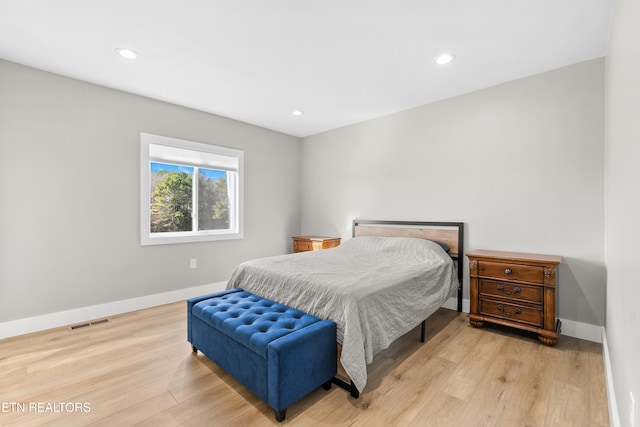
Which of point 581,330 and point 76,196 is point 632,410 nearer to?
Answer: point 581,330

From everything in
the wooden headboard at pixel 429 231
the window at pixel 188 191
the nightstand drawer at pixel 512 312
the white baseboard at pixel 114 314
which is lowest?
the white baseboard at pixel 114 314

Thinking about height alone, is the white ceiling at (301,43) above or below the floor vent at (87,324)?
above

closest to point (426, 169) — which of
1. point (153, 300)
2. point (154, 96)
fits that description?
point (154, 96)

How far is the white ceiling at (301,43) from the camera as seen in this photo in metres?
1.88

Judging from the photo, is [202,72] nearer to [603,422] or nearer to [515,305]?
[515,305]

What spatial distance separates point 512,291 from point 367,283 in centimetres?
147

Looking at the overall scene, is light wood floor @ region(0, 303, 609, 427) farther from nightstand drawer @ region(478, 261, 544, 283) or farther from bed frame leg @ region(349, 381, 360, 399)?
nightstand drawer @ region(478, 261, 544, 283)

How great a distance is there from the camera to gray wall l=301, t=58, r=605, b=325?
2502 mm

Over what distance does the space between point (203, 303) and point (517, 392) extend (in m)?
2.24

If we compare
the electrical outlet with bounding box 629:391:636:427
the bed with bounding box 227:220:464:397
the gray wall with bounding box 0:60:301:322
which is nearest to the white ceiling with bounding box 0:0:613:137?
the gray wall with bounding box 0:60:301:322

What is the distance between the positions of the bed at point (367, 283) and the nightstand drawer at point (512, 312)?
367 mm

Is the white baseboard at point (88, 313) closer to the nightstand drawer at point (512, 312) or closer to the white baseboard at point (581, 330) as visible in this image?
the nightstand drawer at point (512, 312)

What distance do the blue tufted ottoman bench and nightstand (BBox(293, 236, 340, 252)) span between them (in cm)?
208

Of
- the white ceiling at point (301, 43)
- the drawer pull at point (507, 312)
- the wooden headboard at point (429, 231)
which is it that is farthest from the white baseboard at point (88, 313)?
the drawer pull at point (507, 312)
